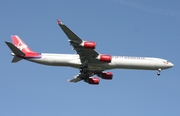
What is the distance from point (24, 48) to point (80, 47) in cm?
1483

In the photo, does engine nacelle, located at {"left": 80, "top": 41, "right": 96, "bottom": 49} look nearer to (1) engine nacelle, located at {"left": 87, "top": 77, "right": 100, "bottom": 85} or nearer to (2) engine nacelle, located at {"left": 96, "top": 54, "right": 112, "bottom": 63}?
(2) engine nacelle, located at {"left": 96, "top": 54, "right": 112, "bottom": 63}

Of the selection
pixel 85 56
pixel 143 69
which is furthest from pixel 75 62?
pixel 143 69

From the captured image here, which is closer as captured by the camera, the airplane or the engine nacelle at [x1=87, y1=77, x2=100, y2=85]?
the airplane

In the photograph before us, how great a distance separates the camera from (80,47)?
86.6 meters

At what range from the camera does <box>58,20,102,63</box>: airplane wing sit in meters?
80.9

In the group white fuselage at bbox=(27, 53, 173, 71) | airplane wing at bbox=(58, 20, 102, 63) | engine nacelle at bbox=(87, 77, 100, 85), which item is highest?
airplane wing at bbox=(58, 20, 102, 63)

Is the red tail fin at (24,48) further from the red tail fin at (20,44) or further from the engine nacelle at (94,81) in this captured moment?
the engine nacelle at (94,81)

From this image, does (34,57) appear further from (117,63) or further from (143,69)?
(143,69)

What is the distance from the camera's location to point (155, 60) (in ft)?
303

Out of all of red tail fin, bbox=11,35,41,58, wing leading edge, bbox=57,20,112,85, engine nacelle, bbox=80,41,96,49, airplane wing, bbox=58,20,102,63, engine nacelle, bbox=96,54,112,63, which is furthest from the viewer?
red tail fin, bbox=11,35,41,58

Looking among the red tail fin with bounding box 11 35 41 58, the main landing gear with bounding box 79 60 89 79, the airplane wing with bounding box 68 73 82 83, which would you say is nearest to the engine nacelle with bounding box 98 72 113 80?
the main landing gear with bounding box 79 60 89 79

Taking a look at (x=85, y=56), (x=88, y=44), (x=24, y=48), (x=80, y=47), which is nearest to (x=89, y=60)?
(x=85, y=56)

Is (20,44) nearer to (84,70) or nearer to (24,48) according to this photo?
(24,48)

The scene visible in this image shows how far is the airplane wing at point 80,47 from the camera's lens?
266ft
